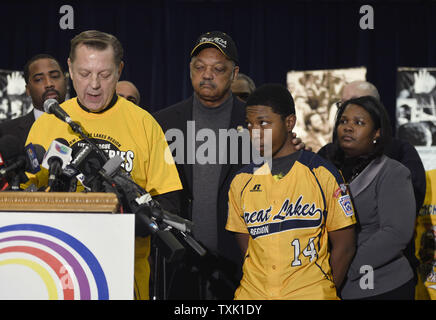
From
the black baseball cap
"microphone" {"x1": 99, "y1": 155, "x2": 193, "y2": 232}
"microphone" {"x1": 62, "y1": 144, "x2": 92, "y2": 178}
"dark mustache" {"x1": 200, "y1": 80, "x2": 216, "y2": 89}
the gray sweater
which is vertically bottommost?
the gray sweater

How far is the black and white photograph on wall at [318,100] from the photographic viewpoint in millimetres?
6086

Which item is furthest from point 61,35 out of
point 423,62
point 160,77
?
point 423,62

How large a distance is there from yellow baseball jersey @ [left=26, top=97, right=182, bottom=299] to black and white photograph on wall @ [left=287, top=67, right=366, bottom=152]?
4.11 meters

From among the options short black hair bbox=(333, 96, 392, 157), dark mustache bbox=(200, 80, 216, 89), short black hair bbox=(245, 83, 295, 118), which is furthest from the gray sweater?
dark mustache bbox=(200, 80, 216, 89)

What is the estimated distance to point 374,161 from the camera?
102 inches

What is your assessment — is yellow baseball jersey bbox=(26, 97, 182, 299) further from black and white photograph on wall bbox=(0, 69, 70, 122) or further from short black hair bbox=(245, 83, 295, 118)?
black and white photograph on wall bbox=(0, 69, 70, 122)

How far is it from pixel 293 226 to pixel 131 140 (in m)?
0.68

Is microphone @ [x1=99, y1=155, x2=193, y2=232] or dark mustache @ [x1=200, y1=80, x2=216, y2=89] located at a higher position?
dark mustache @ [x1=200, y1=80, x2=216, y2=89]

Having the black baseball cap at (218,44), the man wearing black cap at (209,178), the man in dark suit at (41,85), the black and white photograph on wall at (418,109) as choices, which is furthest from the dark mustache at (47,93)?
the black and white photograph on wall at (418,109)

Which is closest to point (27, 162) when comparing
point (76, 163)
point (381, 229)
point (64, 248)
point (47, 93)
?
point (76, 163)

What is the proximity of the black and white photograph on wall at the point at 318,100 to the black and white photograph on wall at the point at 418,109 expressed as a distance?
0.51m

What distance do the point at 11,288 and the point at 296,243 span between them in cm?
103

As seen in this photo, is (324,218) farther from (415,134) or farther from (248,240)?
(415,134)

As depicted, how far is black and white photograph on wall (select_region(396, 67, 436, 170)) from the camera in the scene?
19.8 feet
